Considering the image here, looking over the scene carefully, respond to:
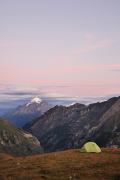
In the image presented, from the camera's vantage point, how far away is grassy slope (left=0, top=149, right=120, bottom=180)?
1961 inches

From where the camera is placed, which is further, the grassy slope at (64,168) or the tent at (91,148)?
the tent at (91,148)

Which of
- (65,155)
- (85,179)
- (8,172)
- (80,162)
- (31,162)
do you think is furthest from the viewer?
(65,155)

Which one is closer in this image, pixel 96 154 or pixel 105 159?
pixel 105 159

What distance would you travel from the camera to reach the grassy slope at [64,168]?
4981 centimetres

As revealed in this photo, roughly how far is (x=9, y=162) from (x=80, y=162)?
13.6m

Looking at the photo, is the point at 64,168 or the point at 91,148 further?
the point at 91,148

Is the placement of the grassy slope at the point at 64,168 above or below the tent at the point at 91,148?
below

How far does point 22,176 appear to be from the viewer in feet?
169

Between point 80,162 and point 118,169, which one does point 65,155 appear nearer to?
point 80,162

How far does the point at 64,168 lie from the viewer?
2186 inches

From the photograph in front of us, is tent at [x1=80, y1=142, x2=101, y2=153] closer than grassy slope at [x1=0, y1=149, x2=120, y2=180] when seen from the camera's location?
No

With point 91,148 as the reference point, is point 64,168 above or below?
below

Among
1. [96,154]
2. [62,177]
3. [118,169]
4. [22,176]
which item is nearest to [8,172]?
[22,176]

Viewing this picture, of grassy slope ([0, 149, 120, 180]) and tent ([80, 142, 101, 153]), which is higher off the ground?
tent ([80, 142, 101, 153])
